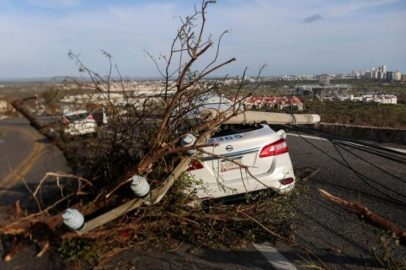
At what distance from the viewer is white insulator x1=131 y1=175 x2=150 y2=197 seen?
418 centimetres

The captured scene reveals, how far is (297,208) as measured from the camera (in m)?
5.71

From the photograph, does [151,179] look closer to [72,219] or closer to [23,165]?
[72,219]

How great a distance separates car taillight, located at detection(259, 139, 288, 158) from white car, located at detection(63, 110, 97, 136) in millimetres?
2558

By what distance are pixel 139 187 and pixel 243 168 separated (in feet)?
5.35

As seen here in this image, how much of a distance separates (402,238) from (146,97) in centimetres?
375

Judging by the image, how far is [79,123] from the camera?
594cm

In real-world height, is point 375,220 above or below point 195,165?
below

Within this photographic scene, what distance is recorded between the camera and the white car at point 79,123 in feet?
19.1

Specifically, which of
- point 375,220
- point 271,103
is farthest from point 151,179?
point 271,103

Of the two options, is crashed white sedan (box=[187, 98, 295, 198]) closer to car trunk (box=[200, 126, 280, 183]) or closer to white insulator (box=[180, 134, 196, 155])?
car trunk (box=[200, 126, 280, 183])

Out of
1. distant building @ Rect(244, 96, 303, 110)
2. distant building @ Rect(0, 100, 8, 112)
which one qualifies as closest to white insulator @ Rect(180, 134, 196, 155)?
distant building @ Rect(244, 96, 303, 110)

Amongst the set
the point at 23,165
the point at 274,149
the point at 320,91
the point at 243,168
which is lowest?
the point at 23,165

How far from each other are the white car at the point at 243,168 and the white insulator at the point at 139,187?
971 millimetres

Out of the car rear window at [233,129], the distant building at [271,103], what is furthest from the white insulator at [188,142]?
the distant building at [271,103]
